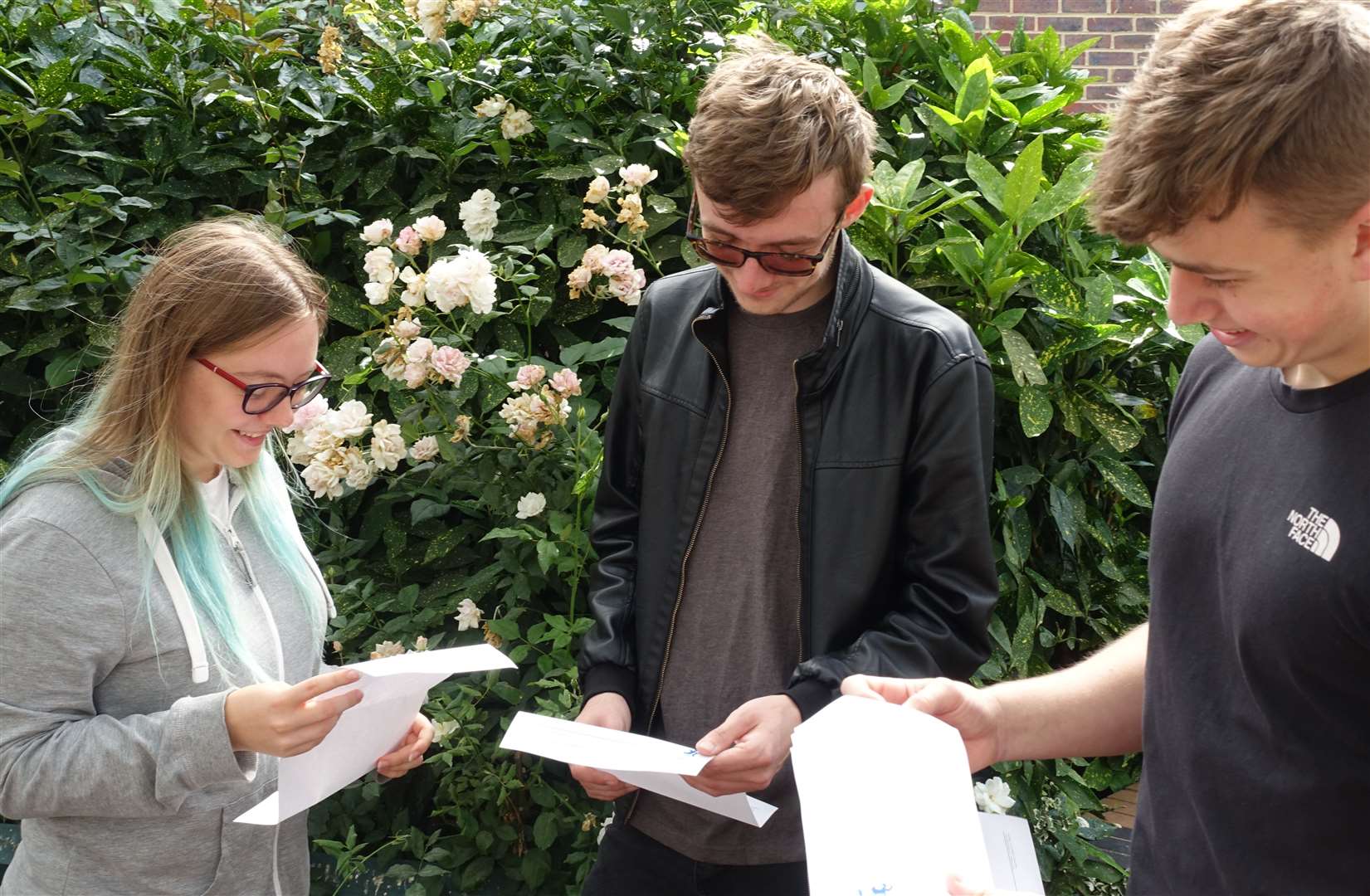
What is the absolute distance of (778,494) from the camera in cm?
199

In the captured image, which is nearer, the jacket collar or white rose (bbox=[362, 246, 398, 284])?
the jacket collar

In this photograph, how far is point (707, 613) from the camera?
2012 millimetres

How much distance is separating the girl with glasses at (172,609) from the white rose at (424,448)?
0.56 meters

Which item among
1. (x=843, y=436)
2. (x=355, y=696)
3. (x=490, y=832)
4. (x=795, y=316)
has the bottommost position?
(x=490, y=832)

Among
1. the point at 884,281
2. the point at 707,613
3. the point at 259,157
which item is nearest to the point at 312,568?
the point at 707,613

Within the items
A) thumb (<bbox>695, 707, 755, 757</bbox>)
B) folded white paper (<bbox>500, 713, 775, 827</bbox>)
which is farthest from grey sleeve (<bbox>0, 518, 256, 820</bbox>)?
thumb (<bbox>695, 707, 755, 757</bbox>)

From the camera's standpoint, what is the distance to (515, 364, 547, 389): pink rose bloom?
245 cm

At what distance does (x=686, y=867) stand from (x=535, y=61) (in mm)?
2359

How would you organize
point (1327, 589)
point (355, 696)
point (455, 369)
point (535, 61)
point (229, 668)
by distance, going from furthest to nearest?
point (535, 61), point (455, 369), point (229, 668), point (355, 696), point (1327, 589)

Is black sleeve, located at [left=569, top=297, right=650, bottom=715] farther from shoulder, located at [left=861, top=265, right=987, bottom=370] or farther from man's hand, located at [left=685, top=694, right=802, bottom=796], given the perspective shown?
shoulder, located at [left=861, top=265, right=987, bottom=370]

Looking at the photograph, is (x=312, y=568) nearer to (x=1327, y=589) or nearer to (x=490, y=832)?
(x=490, y=832)

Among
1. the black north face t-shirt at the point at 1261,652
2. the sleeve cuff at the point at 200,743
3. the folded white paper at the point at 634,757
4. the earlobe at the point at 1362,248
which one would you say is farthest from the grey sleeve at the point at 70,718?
the earlobe at the point at 1362,248

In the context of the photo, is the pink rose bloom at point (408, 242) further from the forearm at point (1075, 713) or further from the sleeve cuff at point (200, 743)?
the forearm at point (1075, 713)

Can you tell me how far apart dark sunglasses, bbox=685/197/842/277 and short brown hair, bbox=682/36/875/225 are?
0.18ft
